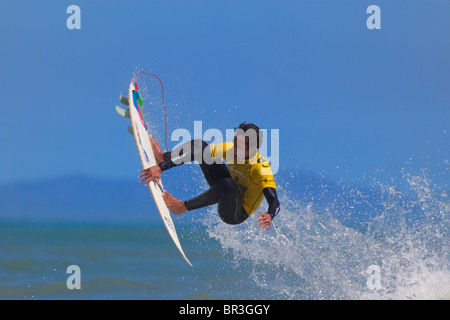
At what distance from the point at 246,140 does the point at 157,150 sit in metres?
1.20

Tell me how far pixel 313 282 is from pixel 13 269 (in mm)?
6738

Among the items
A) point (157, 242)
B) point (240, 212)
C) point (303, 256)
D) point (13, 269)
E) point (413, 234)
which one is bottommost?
point (157, 242)

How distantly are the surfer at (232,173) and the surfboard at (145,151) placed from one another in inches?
5.4

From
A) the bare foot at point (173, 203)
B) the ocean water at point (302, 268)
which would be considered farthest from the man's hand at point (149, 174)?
the ocean water at point (302, 268)

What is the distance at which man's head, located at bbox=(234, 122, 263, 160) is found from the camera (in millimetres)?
6398

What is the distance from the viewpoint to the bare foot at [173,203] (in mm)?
6624

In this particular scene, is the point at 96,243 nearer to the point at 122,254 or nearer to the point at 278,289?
the point at 122,254

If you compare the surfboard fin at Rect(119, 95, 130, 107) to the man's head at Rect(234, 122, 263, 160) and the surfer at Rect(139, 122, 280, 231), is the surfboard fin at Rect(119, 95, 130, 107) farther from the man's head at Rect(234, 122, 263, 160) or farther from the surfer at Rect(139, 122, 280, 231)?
the man's head at Rect(234, 122, 263, 160)

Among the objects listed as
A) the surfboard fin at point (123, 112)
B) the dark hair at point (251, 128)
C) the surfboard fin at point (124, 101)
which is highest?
the surfboard fin at point (124, 101)

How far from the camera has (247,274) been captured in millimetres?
11023

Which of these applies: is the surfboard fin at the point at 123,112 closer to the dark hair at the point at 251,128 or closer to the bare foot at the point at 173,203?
the bare foot at the point at 173,203

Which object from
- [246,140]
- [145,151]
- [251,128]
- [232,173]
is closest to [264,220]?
[232,173]

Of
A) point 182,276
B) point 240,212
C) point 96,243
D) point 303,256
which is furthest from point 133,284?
point 96,243

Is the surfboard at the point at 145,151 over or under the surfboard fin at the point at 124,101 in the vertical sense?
under
